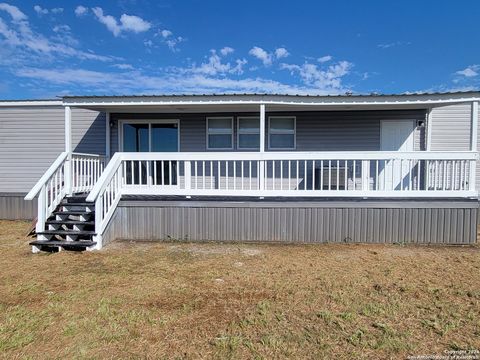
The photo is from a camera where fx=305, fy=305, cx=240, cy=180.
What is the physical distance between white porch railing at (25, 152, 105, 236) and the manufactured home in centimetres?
3

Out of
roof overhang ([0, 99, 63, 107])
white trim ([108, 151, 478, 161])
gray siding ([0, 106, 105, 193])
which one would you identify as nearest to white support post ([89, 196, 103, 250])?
white trim ([108, 151, 478, 161])

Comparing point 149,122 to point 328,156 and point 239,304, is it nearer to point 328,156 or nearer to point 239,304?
point 328,156

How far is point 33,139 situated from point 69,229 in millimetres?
4730

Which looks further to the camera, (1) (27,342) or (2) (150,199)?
(2) (150,199)

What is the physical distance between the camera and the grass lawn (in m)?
2.51

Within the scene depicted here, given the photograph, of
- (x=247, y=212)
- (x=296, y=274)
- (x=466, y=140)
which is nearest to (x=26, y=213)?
(x=247, y=212)

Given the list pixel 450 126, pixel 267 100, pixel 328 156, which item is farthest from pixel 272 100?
pixel 450 126

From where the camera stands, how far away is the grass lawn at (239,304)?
98.9 inches

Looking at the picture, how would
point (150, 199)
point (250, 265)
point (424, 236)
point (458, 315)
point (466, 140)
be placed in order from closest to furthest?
point (458, 315)
point (250, 265)
point (424, 236)
point (150, 199)
point (466, 140)

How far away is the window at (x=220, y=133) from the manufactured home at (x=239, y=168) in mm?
29

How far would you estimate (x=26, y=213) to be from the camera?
28.7ft

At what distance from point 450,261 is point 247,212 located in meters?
3.47

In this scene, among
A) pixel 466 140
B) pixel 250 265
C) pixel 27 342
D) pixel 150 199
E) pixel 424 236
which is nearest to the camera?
pixel 27 342

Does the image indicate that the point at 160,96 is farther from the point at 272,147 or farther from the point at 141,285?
the point at 141,285
